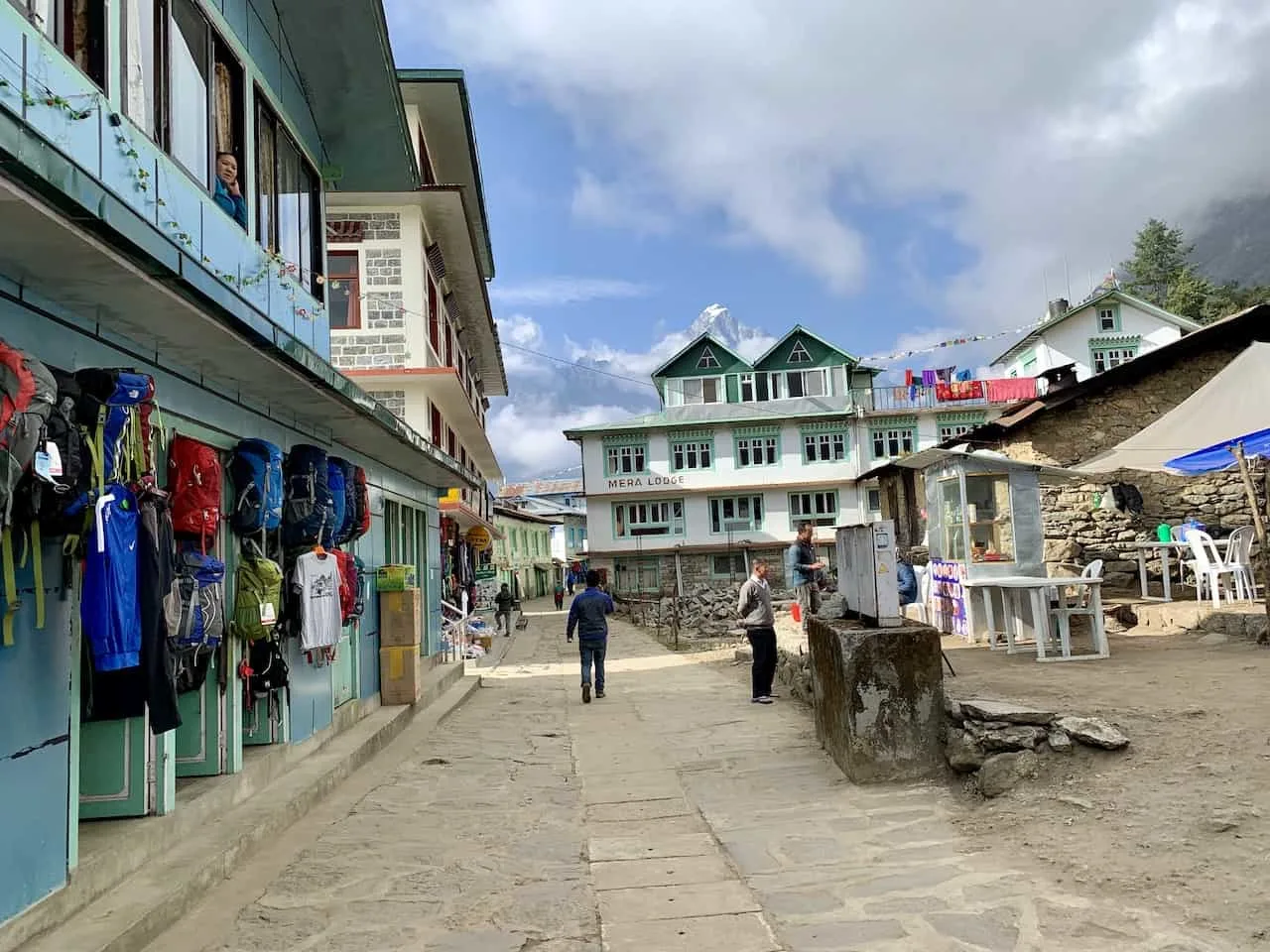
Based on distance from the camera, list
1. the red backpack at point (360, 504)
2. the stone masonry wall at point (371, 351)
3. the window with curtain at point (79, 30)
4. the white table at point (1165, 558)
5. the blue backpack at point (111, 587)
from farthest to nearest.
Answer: the stone masonry wall at point (371, 351) < the white table at point (1165, 558) < the red backpack at point (360, 504) < the window with curtain at point (79, 30) < the blue backpack at point (111, 587)

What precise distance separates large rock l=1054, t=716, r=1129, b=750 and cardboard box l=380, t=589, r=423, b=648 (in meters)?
7.09

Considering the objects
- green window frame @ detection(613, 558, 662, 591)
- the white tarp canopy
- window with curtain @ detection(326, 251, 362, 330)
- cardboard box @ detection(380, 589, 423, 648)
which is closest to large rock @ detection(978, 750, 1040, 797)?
the white tarp canopy

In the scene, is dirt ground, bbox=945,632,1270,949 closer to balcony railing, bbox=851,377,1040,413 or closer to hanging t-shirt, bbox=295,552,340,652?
hanging t-shirt, bbox=295,552,340,652

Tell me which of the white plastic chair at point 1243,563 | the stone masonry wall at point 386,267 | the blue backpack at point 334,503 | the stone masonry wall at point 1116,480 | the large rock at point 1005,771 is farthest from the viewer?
the stone masonry wall at point 386,267

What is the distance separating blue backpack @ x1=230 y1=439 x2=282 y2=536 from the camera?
646 cm

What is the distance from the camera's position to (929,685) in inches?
256

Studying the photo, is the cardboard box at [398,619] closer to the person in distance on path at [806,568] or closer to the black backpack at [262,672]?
the black backpack at [262,672]

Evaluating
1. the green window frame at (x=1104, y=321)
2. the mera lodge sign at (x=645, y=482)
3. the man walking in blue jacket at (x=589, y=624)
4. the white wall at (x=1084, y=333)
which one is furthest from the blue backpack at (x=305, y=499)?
the green window frame at (x=1104, y=321)

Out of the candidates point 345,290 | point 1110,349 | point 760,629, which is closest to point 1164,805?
point 760,629

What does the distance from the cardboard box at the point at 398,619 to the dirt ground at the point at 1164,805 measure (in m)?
5.97

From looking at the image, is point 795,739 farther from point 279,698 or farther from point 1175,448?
point 1175,448

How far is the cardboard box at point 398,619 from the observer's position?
10.5 m

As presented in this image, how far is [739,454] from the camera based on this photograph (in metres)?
42.5

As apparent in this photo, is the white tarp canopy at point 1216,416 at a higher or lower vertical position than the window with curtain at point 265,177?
lower
